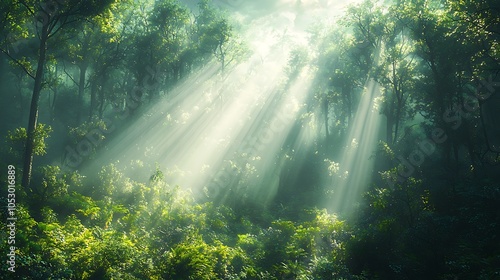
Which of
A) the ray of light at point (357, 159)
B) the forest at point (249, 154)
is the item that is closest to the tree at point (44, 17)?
the forest at point (249, 154)

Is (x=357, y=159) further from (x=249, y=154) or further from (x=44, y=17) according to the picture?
(x=44, y=17)

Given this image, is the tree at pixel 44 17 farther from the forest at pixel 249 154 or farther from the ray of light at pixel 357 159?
the ray of light at pixel 357 159

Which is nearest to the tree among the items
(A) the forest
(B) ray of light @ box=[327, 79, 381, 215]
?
(A) the forest

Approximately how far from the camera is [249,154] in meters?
22.0

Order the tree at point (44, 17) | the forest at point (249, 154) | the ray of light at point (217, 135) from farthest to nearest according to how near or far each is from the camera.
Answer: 1. the ray of light at point (217, 135)
2. the tree at point (44, 17)
3. the forest at point (249, 154)

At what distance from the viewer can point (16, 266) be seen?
5719 mm

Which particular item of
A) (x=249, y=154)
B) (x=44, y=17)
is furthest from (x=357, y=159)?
(x=44, y=17)

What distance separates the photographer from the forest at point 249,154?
8370 mm

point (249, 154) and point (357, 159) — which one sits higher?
point (357, 159)

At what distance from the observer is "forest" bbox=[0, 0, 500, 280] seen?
8370 millimetres

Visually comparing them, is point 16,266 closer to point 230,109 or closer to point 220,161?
point 220,161

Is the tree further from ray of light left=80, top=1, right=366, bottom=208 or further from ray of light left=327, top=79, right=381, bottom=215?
ray of light left=327, top=79, right=381, bottom=215

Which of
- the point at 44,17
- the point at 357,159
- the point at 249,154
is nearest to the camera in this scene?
the point at 44,17

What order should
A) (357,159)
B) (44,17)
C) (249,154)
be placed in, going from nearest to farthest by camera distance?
1. (44,17)
2. (249,154)
3. (357,159)
